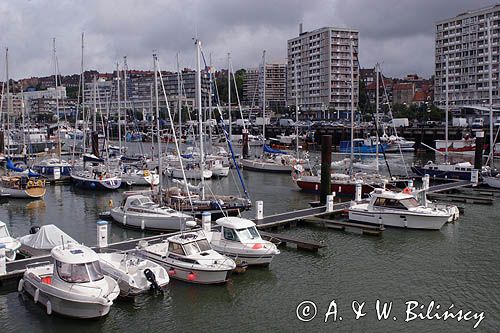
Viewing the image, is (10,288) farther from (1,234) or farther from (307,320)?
(307,320)

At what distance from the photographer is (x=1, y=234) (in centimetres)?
2378

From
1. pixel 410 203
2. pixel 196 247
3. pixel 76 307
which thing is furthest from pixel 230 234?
pixel 410 203

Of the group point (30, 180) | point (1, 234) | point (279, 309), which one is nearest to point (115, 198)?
point (30, 180)

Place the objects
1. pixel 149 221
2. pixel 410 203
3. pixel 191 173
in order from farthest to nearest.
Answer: pixel 191 173
pixel 410 203
pixel 149 221

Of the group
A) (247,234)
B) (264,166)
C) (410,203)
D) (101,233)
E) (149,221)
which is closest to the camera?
(247,234)

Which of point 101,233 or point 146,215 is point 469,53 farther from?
point 101,233

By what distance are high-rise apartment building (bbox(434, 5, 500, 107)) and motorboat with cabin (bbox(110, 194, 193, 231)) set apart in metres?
102

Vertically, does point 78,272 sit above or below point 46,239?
above

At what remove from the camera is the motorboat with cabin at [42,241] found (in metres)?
22.9

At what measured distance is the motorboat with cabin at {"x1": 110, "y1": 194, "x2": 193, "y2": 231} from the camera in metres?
28.0

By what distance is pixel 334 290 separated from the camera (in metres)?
20.0

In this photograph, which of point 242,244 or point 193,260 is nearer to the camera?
point 193,260

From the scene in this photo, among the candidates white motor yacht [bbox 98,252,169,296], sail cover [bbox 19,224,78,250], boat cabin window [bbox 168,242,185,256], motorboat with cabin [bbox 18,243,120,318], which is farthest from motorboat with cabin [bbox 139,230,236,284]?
sail cover [bbox 19,224,78,250]

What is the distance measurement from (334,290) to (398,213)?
11189mm
